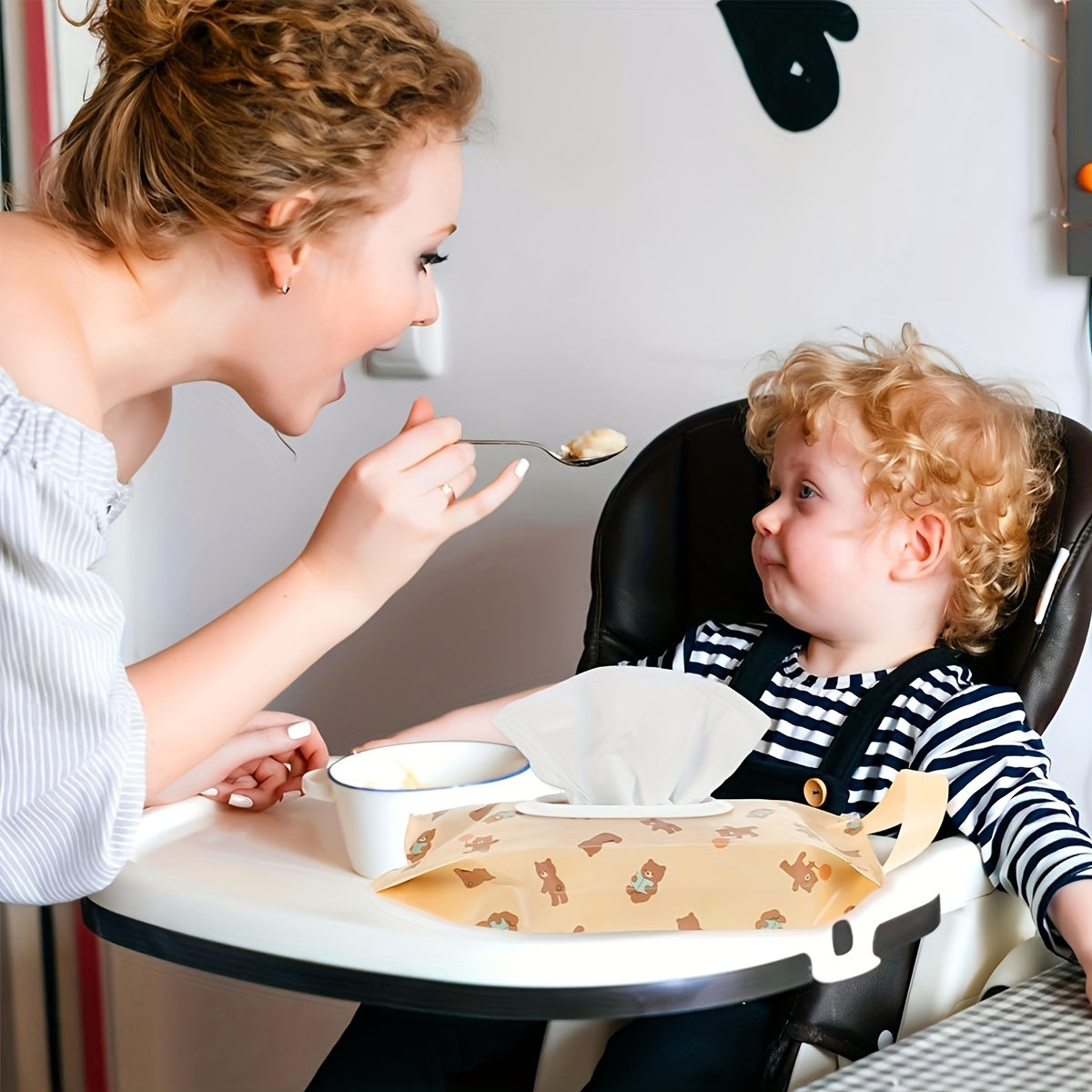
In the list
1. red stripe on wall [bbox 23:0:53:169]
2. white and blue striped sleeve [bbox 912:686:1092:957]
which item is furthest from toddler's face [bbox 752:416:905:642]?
red stripe on wall [bbox 23:0:53:169]

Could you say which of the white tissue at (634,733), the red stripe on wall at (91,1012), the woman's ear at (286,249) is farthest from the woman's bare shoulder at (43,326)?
the red stripe on wall at (91,1012)

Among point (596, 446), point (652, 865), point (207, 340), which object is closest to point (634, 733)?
point (652, 865)

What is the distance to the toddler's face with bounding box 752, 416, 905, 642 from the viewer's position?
1.20 meters

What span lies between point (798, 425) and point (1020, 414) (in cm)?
20

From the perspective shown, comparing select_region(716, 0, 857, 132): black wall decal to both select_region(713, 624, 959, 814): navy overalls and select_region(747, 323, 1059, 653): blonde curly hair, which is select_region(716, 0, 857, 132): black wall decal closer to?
select_region(747, 323, 1059, 653): blonde curly hair

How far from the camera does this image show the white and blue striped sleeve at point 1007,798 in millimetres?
963

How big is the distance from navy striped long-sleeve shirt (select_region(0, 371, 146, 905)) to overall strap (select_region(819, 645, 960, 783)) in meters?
0.57

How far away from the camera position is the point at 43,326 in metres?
0.95

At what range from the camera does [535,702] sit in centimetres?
98

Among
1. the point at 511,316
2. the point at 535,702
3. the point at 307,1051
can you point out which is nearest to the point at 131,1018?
the point at 307,1051

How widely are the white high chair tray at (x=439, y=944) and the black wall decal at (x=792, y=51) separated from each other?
0.88 m

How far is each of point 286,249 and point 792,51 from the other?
723 millimetres

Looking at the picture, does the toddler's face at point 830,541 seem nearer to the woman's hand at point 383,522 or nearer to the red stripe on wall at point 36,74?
the woman's hand at point 383,522

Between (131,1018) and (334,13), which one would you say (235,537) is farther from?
(334,13)
